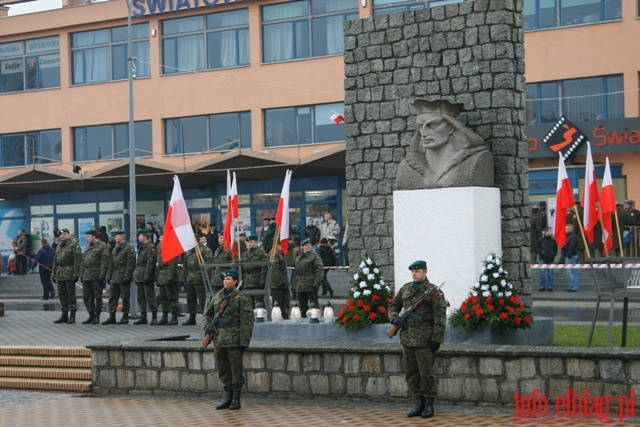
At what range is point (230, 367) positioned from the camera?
15.4 metres

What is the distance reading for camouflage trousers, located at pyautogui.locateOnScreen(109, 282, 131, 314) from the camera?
25.5m

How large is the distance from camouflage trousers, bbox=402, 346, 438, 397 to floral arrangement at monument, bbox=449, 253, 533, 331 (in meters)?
1.86

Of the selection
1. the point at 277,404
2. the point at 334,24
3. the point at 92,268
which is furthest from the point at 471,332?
the point at 334,24

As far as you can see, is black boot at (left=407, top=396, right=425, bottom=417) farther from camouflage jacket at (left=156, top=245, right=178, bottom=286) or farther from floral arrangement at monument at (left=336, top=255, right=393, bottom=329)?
camouflage jacket at (left=156, top=245, right=178, bottom=286)

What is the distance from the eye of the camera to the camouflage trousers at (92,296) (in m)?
25.7

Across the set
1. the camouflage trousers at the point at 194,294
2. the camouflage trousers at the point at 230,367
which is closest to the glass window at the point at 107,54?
the camouflage trousers at the point at 194,294

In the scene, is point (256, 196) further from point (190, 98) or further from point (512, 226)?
point (512, 226)

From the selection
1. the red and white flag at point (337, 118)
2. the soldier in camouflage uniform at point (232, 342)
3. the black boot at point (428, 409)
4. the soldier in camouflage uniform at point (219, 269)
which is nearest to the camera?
the black boot at point (428, 409)

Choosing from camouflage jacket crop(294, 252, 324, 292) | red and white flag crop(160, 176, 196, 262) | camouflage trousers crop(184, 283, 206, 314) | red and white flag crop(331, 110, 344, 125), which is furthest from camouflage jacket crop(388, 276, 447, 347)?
red and white flag crop(331, 110, 344, 125)

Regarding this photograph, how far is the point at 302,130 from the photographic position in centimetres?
4266

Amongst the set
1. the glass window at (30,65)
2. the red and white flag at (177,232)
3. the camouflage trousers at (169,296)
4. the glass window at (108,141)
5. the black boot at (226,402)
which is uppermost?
the glass window at (30,65)

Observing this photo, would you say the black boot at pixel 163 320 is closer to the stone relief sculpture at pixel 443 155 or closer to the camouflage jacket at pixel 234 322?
the stone relief sculpture at pixel 443 155

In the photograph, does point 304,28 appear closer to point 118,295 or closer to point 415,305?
point 118,295

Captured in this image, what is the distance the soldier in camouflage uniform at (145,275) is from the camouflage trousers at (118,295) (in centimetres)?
26
